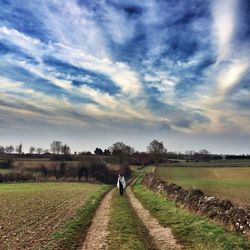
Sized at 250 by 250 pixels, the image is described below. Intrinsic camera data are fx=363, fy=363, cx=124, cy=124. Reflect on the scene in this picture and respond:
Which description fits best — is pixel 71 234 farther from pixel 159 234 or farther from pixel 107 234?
pixel 159 234

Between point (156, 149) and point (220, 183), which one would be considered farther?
point (156, 149)

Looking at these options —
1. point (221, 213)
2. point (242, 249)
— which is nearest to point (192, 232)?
point (221, 213)

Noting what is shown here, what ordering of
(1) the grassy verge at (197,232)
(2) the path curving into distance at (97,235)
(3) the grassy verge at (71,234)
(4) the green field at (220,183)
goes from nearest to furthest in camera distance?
(1) the grassy verge at (197,232) < (2) the path curving into distance at (97,235) < (3) the grassy verge at (71,234) < (4) the green field at (220,183)

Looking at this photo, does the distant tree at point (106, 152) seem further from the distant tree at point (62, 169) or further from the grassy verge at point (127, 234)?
the grassy verge at point (127, 234)

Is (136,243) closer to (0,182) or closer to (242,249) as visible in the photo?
(242,249)

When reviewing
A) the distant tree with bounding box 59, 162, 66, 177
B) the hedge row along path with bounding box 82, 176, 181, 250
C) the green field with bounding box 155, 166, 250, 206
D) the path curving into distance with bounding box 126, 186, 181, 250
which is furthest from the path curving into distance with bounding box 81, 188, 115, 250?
the distant tree with bounding box 59, 162, 66, 177

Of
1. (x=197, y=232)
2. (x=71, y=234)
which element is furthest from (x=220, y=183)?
(x=71, y=234)

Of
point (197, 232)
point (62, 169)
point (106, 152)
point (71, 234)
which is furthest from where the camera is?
point (106, 152)

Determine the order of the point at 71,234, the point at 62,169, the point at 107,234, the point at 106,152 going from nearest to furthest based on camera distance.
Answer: the point at 71,234
the point at 107,234
the point at 62,169
the point at 106,152

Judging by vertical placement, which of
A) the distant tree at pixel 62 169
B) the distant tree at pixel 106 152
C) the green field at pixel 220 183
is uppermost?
the distant tree at pixel 106 152

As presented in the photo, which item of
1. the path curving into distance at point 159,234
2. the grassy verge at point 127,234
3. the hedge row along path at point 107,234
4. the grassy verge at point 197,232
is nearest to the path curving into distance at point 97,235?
the hedge row along path at point 107,234

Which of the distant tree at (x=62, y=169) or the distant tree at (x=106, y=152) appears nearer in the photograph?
the distant tree at (x=62, y=169)

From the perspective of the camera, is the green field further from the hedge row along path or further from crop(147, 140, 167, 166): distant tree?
crop(147, 140, 167, 166): distant tree

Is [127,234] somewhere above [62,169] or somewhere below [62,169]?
below
